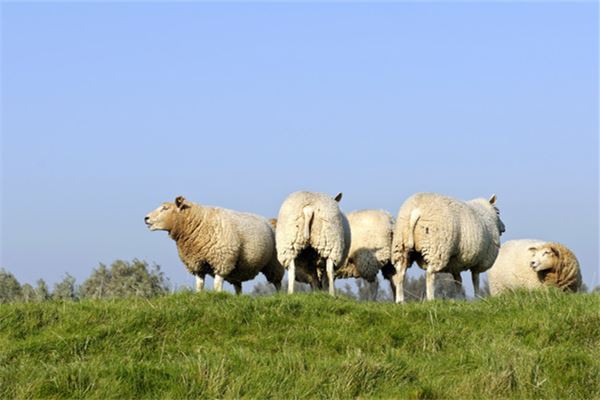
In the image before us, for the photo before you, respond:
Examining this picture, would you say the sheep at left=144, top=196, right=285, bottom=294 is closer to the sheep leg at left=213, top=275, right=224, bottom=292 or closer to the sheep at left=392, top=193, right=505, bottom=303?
the sheep leg at left=213, top=275, right=224, bottom=292

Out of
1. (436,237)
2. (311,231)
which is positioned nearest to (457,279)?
(436,237)

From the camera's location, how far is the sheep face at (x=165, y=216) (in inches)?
848

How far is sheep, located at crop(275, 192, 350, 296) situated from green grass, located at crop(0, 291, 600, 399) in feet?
19.1

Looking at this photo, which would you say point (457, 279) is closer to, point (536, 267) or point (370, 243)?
point (536, 267)

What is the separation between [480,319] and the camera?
1243 centimetres

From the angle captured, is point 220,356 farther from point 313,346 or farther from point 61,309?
point 61,309

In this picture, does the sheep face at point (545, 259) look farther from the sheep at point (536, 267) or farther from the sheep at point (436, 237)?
the sheep at point (436, 237)

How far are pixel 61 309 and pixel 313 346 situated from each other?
3.45 m

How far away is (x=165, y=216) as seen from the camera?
71.0ft

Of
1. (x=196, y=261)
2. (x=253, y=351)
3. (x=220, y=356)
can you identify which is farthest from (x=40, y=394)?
(x=196, y=261)

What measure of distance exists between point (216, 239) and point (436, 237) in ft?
16.2

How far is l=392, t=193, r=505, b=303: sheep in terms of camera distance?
1870 centimetres

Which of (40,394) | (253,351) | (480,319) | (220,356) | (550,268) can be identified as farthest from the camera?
(550,268)

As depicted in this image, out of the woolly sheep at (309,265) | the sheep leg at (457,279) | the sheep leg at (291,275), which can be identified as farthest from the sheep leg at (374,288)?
the sheep leg at (291,275)
